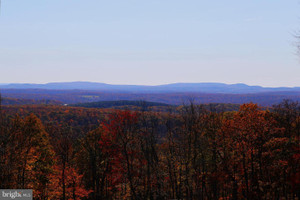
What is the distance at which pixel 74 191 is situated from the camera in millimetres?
35062

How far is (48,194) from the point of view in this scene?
115ft

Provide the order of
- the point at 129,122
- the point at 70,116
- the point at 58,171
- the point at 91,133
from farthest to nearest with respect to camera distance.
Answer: the point at 70,116 → the point at 91,133 → the point at 129,122 → the point at 58,171

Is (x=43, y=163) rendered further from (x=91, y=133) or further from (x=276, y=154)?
(x=276, y=154)

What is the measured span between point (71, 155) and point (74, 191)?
11953mm

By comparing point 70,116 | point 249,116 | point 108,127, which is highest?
point 249,116

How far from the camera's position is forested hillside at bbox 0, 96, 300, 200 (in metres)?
27.7

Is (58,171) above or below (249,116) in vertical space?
below


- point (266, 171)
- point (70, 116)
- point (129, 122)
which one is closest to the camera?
point (266, 171)

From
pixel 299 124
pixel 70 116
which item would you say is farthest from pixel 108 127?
pixel 70 116

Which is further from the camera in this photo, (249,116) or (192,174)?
(192,174)

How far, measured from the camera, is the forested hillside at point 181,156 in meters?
27.7

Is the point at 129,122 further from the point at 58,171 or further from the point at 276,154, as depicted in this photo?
the point at 276,154

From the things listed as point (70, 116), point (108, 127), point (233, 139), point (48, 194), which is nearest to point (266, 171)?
point (233, 139)

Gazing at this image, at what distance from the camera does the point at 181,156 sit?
32.1m
